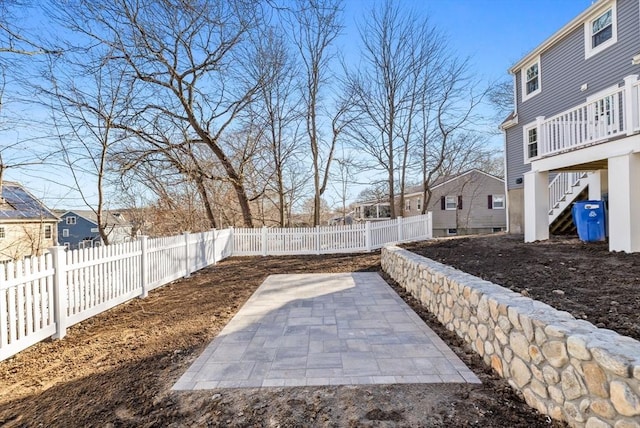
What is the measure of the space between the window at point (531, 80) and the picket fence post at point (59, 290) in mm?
13120

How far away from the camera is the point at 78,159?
357 inches

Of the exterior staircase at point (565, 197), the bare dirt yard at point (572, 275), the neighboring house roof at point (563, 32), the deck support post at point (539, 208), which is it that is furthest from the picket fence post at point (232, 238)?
the neighboring house roof at point (563, 32)

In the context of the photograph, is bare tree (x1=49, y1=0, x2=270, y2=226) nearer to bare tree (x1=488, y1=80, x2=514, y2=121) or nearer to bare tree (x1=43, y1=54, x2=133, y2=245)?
bare tree (x1=43, y1=54, x2=133, y2=245)

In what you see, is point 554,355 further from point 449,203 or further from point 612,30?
point 449,203

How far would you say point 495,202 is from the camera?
22.9 metres

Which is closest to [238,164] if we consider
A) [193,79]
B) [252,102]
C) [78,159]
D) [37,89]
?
[252,102]

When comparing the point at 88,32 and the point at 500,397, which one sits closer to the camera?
the point at 500,397

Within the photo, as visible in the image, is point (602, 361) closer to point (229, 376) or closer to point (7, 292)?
point (229, 376)

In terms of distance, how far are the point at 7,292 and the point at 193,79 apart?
965 cm

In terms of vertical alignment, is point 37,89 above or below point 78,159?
above

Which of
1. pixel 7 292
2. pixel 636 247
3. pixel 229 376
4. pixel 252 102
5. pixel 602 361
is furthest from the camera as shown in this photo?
pixel 252 102

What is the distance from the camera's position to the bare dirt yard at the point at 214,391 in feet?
7.07

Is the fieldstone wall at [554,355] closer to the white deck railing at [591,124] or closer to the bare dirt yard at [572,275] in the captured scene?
the bare dirt yard at [572,275]

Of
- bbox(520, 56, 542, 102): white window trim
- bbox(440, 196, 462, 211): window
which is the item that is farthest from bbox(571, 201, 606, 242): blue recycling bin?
bbox(440, 196, 462, 211): window
